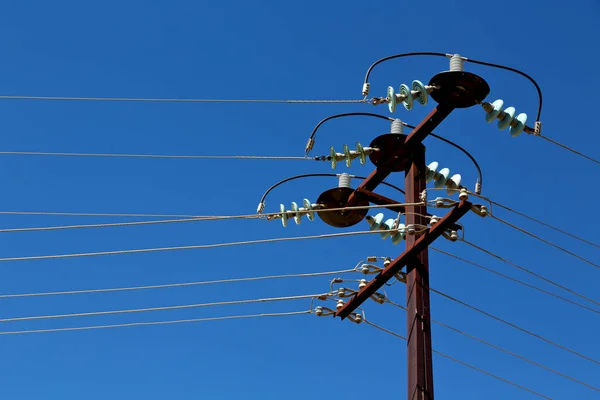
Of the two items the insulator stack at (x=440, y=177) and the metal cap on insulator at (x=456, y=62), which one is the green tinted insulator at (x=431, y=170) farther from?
the metal cap on insulator at (x=456, y=62)

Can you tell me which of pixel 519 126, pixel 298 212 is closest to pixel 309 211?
pixel 298 212

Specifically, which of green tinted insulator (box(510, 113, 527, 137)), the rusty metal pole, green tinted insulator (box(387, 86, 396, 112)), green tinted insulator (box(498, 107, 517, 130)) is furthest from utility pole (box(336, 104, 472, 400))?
green tinted insulator (box(510, 113, 527, 137))

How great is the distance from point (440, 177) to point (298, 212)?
199 centimetres

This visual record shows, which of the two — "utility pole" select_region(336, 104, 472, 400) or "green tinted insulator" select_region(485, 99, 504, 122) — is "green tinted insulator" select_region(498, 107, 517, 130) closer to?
"green tinted insulator" select_region(485, 99, 504, 122)

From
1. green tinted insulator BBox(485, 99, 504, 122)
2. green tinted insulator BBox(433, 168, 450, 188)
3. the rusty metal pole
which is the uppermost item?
green tinted insulator BBox(485, 99, 504, 122)

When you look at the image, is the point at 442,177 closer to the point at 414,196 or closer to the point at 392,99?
the point at 414,196

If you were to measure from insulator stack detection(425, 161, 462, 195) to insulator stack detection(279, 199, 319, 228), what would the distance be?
1.62 metres

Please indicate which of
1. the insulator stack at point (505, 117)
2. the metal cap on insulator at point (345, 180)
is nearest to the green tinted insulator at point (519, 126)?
the insulator stack at point (505, 117)

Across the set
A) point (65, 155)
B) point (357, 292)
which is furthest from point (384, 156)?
point (65, 155)

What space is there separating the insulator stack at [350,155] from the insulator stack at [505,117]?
146cm

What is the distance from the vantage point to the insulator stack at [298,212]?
13.4m

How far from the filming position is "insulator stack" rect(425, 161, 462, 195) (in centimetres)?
1259

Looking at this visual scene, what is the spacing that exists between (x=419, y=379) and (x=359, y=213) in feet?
9.65

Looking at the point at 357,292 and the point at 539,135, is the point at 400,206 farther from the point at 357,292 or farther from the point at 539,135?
the point at 539,135
